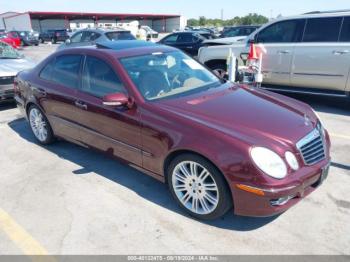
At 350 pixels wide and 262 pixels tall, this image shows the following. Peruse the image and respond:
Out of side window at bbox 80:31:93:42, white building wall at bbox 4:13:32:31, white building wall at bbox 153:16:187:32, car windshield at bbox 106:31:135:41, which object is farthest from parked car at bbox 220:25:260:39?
white building wall at bbox 153:16:187:32

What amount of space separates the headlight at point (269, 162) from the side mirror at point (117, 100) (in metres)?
1.44


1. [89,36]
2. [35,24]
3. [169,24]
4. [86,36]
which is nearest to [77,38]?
[86,36]

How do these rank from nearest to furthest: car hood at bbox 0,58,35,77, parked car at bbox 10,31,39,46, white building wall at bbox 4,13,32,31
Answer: car hood at bbox 0,58,35,77
parked car at bbox 10,31,39,46
white building wall at bbox 4,13,32,31

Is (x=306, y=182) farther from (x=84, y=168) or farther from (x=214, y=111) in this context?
(x=84, y=168)

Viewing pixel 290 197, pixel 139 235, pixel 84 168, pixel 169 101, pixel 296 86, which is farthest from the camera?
pixel 296 86

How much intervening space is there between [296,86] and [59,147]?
4750 millimetres

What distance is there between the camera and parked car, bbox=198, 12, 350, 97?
6.16 metres

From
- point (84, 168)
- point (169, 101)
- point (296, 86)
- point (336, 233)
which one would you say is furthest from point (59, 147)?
point (296, 86)

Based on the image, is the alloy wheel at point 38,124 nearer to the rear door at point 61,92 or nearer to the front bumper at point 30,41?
the rear door at point 61,92

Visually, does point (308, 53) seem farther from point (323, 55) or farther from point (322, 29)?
point (322, 29)

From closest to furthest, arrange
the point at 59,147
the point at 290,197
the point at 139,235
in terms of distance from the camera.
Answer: the point at 290,197, the point at 139,235, the point at 59,147

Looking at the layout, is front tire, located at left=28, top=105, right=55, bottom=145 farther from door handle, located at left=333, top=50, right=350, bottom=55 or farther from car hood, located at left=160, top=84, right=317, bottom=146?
door handle, located at left=333, top=50, right=350, bottom=55

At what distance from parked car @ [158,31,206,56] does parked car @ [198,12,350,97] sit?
7.69 m

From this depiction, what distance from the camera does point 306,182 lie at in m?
2.85
